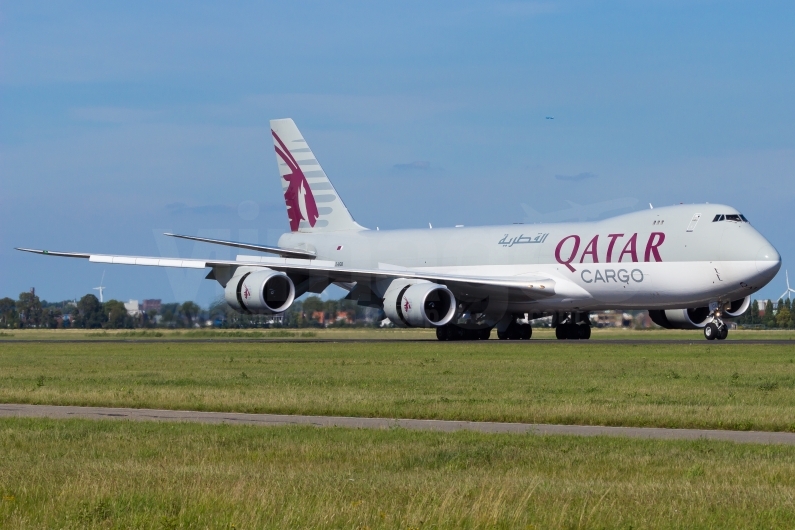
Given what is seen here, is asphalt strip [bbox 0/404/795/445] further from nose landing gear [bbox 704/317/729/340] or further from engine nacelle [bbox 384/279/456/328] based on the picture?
nose landing gear [bbox 704/317/729/340]

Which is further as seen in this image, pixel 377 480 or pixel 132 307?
pixel 132 307

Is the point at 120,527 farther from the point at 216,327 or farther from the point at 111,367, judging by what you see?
the point at 216,327

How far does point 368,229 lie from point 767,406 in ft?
123

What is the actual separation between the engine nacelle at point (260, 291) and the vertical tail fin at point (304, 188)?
33.8 feet

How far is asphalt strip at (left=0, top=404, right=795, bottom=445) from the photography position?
1512cm

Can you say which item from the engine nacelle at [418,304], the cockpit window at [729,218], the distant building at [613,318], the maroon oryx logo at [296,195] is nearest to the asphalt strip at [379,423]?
the engine nacelle at [418,304]

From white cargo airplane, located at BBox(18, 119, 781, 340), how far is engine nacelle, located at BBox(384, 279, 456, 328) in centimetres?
5

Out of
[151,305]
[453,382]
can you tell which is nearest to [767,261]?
[453,382]

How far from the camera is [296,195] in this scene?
183 feet

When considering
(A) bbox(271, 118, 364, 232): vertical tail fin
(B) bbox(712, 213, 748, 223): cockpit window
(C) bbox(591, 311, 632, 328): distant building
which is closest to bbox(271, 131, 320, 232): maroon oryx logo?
(A) bbox(271, 118, 364, 232): vertical tail fin

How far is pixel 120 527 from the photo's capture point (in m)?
8.88

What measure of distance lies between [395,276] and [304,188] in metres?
12.0

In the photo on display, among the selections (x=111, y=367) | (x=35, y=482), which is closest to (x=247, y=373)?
(x=111, y=367)

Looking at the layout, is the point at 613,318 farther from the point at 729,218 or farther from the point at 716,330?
the point at 729,218
